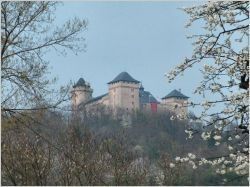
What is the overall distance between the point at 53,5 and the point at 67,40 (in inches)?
26.7

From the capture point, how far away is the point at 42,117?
799 centimetres

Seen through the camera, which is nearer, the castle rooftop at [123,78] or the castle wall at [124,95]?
the castle wall at [124,95]

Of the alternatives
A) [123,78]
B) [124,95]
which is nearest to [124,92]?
[124,95]

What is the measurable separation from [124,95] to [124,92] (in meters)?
1.13

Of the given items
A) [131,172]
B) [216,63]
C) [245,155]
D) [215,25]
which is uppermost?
[215,25]

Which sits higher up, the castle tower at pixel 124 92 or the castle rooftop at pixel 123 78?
the castle rooftop at pixel 123 78

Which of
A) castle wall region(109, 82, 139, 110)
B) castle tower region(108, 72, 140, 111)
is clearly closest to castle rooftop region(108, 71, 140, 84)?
castle tower region(108, 72, 140, 111)

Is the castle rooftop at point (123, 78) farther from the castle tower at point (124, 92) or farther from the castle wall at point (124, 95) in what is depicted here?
the castle wall at point (124, 95)

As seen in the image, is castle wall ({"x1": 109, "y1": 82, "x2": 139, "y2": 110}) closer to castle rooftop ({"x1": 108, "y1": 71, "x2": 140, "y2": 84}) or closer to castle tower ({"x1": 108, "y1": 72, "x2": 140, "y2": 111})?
castle tower ({"x1": 108, "y1": 72, "x2": 140, "y2": 111})

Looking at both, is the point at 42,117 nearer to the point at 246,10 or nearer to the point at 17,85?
the point at 17,85

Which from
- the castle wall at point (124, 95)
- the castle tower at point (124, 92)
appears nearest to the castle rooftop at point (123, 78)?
the castle tower at point (124, 92)

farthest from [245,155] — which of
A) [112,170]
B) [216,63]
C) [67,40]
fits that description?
[112,170]

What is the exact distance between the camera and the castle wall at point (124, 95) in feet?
264

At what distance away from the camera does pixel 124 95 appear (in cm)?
8288
